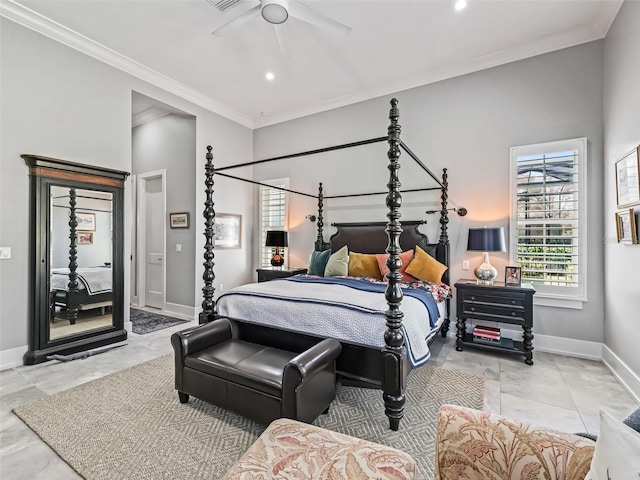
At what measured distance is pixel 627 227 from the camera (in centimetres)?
260

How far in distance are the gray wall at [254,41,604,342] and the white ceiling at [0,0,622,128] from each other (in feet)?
0.76

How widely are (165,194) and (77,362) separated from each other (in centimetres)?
297

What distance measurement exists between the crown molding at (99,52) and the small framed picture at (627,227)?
5441 mm

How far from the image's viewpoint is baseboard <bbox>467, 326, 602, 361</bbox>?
129 inches

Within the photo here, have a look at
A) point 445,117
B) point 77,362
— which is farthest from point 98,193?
point 445,117

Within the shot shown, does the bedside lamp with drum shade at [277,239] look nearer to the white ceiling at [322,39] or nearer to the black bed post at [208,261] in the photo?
the black bed post at [208,261]

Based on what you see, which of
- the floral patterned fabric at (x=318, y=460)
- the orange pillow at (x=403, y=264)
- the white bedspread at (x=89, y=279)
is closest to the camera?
the floral patterned fabric at (x=318, y=460)

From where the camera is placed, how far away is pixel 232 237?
18.0 ft

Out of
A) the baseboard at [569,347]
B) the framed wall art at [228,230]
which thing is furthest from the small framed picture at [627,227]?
the framed wall art at [228,230]

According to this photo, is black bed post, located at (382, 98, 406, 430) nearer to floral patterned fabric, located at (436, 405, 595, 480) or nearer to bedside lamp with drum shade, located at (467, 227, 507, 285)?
floral patterned fabric, located at (436, 405, 595, 480)

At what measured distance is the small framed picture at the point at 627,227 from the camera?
2.48m

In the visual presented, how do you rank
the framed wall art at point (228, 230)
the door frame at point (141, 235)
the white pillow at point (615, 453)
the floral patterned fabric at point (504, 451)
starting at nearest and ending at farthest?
1. the white pillow at point (615, 453)
2. the floral patterned fabric at point (504, 451)
3. the framed wall art at point (228, 230)
4. the door frame at point (141, 235)

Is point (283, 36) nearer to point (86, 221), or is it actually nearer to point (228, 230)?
point (86, 221)

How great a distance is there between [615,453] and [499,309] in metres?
2.83
